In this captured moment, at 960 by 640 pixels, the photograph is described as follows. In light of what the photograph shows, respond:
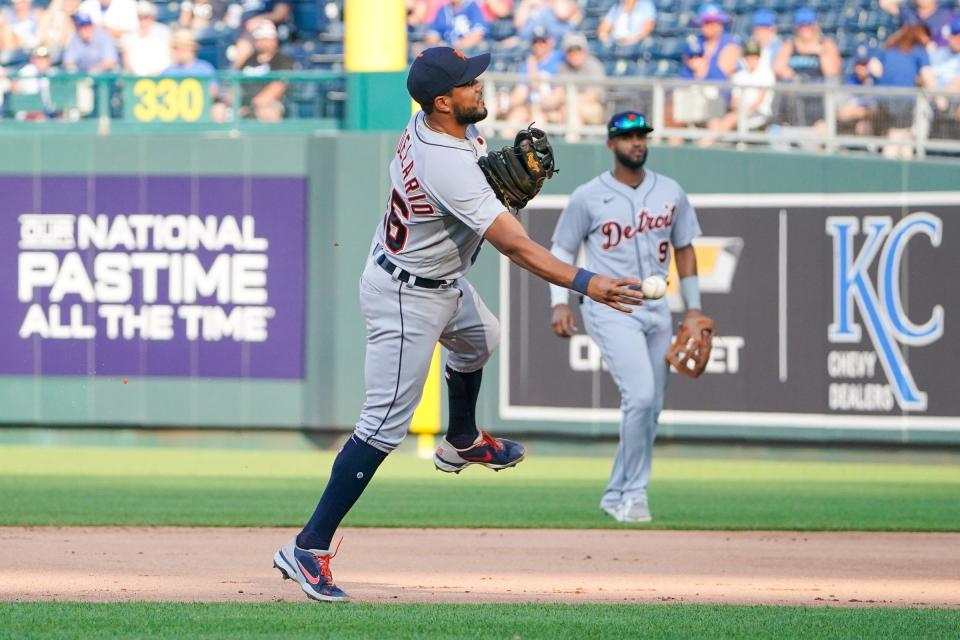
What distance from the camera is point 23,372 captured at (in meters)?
12.0

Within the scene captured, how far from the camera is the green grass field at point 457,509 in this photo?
480 centimetres

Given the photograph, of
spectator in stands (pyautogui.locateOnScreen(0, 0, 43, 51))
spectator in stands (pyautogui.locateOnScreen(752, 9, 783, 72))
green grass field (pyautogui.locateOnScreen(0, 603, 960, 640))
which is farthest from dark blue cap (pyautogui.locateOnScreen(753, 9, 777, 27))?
green grass field (pyautogui.locateOnScreen(0, 603, 960, 640))

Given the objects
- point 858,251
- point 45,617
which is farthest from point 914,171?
point 45,617

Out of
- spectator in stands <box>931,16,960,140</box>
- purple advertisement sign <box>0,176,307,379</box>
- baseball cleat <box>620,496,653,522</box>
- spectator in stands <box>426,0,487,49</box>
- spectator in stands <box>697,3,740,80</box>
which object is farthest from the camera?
spectator in stands <box>426,0,487,49</box>

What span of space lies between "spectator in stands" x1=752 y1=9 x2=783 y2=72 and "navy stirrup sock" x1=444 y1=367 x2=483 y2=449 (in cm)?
721

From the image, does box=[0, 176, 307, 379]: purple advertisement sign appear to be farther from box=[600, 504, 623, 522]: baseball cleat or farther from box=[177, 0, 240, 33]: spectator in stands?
box=[600, 504, 623, 522]: baseball cleat

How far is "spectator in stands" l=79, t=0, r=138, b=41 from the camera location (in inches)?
560

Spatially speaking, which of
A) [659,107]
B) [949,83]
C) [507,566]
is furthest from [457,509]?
[949,83]

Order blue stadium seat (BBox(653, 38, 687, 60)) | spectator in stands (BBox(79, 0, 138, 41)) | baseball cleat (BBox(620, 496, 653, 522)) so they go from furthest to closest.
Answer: spectator in stands (BBox(79, 0, 138, 41)), blue stadium seat (BBox(653, 38, 687, 60)), baseball cleat (BBox(620, 496, 653, 522))

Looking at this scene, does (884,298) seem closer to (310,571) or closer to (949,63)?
(949,63)

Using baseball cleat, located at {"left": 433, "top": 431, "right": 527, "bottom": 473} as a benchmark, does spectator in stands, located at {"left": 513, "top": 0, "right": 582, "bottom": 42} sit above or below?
above

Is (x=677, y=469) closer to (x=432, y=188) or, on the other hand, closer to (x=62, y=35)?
(x=432, y=188)

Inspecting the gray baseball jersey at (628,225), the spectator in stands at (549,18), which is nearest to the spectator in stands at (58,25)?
the spectator in stands at (549,18)

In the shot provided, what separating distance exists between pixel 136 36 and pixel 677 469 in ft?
20.6
